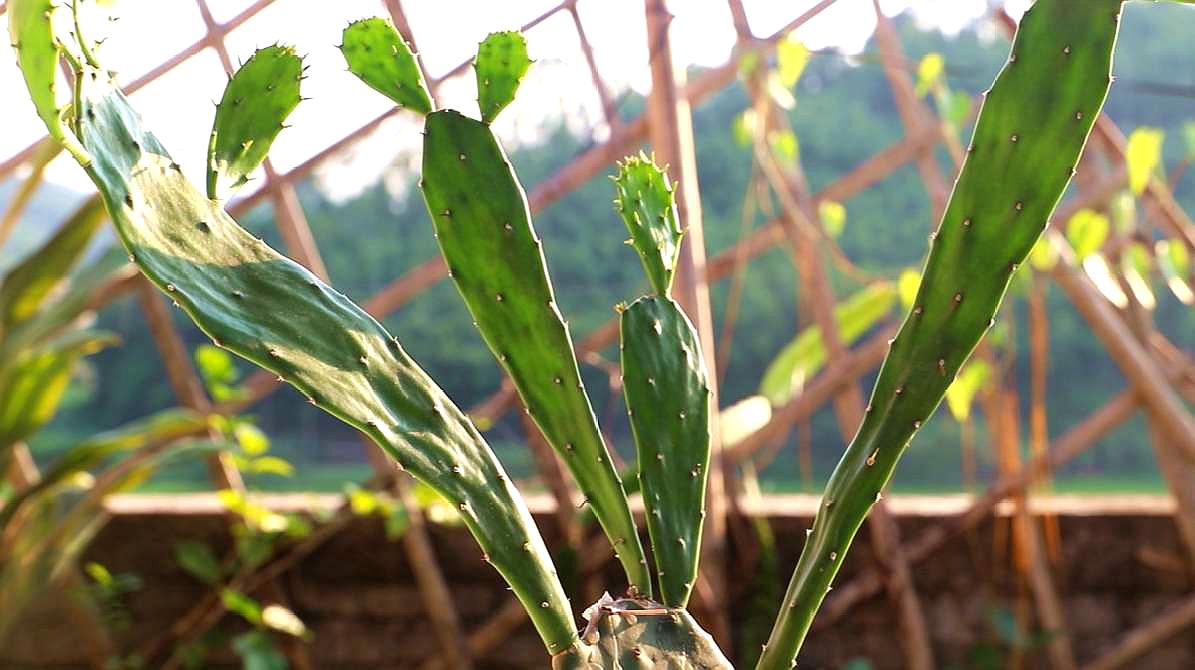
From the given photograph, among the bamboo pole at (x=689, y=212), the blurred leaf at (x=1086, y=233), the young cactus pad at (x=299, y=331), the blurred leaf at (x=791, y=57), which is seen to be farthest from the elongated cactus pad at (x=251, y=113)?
the blurred leaf at (x=1086, y=233)

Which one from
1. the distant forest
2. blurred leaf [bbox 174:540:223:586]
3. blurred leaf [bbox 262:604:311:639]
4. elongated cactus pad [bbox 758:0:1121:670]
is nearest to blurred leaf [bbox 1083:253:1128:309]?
elongated cactus pad [bbox 758:0:1121:670]

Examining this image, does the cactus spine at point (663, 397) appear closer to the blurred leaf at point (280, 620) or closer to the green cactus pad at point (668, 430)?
the green cactus pad at point (668, 430)

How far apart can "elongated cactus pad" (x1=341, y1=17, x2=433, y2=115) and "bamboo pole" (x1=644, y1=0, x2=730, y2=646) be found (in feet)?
3.31

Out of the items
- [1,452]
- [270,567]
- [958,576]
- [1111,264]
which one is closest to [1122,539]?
[958,576]

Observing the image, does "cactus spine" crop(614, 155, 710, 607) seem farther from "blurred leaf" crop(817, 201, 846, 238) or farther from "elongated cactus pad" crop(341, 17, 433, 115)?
"blurred leaf" crop(817, 201, 846, 238)

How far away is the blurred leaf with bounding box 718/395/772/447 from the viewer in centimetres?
185

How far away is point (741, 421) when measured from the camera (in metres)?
1.87

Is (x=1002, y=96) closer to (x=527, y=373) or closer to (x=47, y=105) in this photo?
(x=527, y=373)

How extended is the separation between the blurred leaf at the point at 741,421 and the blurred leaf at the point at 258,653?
0.80m

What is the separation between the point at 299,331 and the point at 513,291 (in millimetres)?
139

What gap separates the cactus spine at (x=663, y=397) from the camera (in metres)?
0.77

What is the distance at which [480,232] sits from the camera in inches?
29.6

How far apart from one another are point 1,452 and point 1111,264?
187 cm

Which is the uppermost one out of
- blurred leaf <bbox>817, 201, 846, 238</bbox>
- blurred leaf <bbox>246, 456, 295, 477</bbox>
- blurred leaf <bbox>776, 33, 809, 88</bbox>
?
blurred leaf <bbox>776, 33, 809, 88</bbox>
